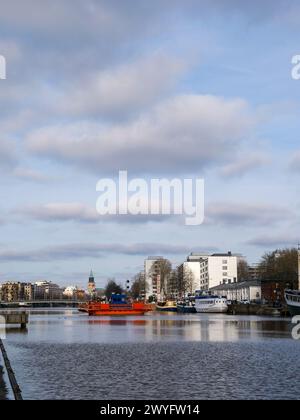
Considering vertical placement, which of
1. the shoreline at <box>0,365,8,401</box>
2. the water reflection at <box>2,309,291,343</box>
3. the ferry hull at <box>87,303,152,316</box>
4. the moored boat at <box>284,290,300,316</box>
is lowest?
the water reflection at <box>2,309,291,343</box>

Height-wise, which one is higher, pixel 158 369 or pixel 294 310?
pixel 294 310

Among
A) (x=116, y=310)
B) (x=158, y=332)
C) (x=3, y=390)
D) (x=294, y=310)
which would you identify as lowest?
(x=158, y=332)

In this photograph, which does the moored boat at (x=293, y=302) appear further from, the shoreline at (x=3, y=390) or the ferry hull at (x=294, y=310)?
the shoreline at (x=3, y=390)

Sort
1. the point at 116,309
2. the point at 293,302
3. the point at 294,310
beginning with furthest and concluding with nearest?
the point at 116,309, the point at 293,302, the point at 294,310

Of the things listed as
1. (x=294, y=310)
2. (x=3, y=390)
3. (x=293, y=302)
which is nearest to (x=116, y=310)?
(x=293, y=302)

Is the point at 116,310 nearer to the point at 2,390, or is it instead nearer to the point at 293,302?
the point at 293,302

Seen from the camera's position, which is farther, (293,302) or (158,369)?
(293,302)

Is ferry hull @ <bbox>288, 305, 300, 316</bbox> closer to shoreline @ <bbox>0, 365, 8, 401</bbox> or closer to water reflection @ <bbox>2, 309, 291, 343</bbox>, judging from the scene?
water reflection @ <bbox>2, 309, 291, 343</bbox>

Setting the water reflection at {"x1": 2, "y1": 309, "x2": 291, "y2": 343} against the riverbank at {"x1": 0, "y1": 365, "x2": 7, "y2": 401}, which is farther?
the water reflection at {"x1": 2, "y1": 309, "x2": 291, "y2": 343}

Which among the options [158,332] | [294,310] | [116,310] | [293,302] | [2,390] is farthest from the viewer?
[116,310]

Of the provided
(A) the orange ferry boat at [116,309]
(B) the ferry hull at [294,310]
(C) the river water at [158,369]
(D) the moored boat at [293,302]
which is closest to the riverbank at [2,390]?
(C) the river water at [158,369]

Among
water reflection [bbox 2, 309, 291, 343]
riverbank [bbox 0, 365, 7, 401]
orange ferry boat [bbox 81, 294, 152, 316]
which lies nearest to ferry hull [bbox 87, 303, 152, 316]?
orange ferry boat [bbox 81, 294, 152, 316]
